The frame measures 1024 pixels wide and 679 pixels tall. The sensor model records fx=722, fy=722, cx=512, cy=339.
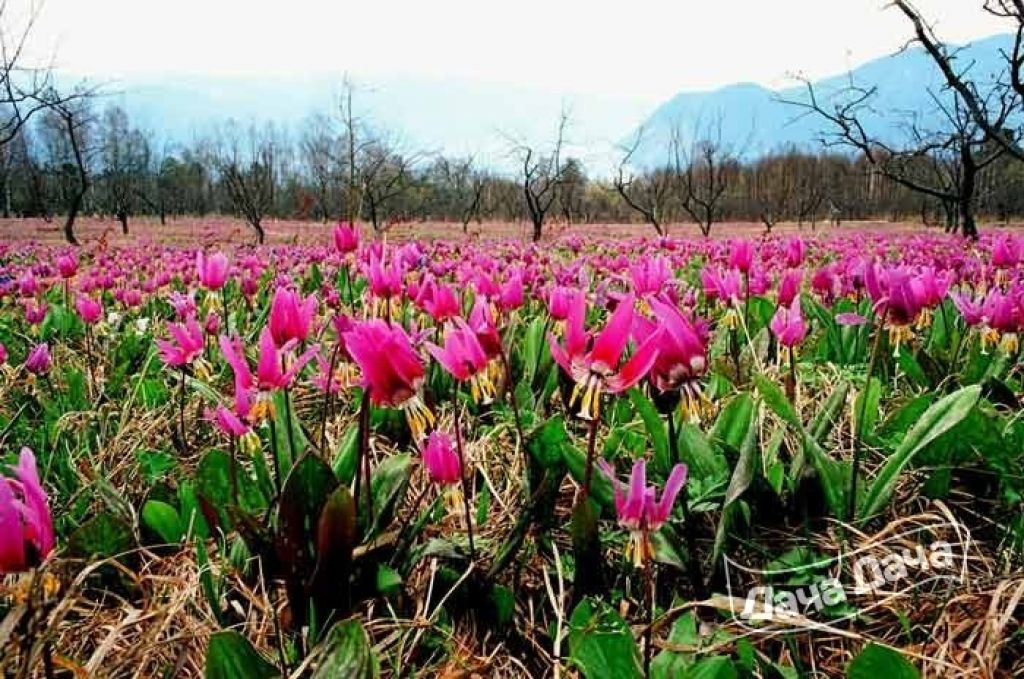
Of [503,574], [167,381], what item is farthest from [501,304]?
[167,381]

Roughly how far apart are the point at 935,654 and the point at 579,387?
2.27ft

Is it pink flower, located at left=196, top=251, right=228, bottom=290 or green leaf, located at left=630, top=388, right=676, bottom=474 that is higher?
pink flower, located at left=196, top=251, right=228, bottom=290

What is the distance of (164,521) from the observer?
155 cm

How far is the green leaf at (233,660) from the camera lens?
966mm

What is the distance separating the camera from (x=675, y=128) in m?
41.7

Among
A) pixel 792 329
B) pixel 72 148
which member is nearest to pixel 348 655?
pixel 792 329

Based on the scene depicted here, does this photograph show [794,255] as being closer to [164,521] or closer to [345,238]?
[345,238]

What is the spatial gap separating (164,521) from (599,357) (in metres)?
1.06

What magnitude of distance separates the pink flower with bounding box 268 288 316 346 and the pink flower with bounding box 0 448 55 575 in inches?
20.4

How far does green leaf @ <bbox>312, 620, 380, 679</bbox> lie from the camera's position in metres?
0.95

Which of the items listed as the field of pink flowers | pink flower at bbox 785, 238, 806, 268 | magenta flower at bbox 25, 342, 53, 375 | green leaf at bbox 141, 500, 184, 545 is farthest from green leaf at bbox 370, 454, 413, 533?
pink flower at bbox 785, 238, 806, 268

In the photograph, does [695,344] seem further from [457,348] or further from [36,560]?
[36,560]

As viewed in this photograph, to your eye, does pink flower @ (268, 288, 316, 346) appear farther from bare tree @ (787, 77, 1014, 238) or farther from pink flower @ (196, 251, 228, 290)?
bare tree @ (787, 77, 1014, 238)

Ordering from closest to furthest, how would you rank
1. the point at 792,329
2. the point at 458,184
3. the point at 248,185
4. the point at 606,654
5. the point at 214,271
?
1. the point at 606,654
2. the point at 792,329
3. the point at 214,271
4. the point at 248,185
5. the point at 458,184
